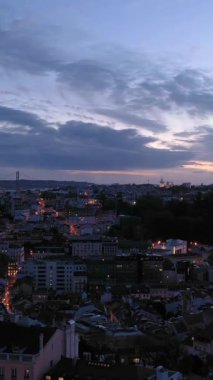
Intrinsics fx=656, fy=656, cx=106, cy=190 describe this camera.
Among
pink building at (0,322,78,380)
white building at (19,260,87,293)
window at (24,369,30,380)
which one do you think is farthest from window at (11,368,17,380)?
white building at (19,260,87,293)

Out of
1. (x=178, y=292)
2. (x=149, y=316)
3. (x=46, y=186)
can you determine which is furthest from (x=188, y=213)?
(x=46, y=186)

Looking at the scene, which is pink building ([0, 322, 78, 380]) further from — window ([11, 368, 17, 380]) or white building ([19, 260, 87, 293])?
white building ([19, 260, 87, 293])

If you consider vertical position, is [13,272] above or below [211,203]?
below

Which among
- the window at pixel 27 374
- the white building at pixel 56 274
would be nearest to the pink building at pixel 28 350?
the window at pixel 27 374

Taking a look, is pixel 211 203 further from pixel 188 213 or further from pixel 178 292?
pixel 178 292

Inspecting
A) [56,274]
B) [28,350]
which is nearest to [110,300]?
[56,274]

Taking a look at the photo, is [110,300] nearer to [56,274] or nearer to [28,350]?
[56,274]
